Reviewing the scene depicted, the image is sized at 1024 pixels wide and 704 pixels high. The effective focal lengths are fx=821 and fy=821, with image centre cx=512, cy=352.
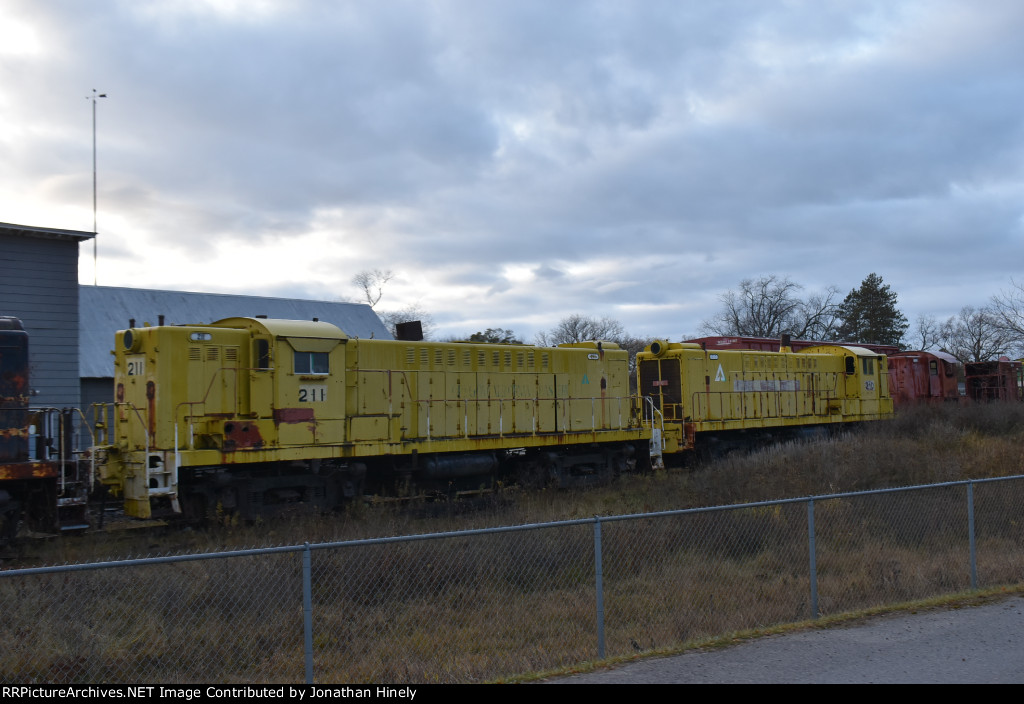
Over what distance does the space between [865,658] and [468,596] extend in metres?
3.70

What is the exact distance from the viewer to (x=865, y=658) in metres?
6.75

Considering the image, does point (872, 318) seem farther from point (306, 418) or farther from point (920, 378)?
point (306, 418)

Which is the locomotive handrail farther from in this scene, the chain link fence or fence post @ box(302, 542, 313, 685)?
fence post @ box(302, 542, 313, 685)

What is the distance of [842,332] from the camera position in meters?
66.5

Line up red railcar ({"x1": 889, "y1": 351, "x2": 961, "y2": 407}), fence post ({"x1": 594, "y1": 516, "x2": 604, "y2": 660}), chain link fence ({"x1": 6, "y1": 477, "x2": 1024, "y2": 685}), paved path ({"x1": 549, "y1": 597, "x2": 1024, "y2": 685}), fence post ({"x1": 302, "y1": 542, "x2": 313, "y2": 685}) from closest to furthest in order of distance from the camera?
fence post ({"x1": 302, "y1": 542, "x2": 313, "y2": 685}) < paved path ({"x1": 549, "y1": 597, "x2": 1024, "y2": 685}) < chain link fence ({"x1": 6, "y1": 477, "x2": 1024, "y2": 685}) < fence post ({"x1": 594, "y1": 516, "x2": 604, "y2": 660}) < red railcar ({"x1": 889, "y1": 351, "x2": 961, "y2": 407})

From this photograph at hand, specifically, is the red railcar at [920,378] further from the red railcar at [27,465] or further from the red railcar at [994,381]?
the red railcar at [27,465]

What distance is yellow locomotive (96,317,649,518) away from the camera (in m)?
12.6

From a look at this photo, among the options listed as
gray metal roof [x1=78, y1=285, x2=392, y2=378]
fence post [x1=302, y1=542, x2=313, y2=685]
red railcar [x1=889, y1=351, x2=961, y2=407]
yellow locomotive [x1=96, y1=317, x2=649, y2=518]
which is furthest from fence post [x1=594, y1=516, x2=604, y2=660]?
red railcar [x1=889, y1=351, x2=961, y2=407]

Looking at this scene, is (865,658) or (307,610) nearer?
(307,610)

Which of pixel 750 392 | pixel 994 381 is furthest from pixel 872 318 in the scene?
pixel 750 392

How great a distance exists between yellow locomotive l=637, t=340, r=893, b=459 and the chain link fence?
8521 millimetres

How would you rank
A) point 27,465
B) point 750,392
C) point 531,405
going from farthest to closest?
1. point 750,392
2. point 531,405
3. point 27,465

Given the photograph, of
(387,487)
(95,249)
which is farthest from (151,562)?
(95,249)

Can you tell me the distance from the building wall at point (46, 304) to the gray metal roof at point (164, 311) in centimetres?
252
